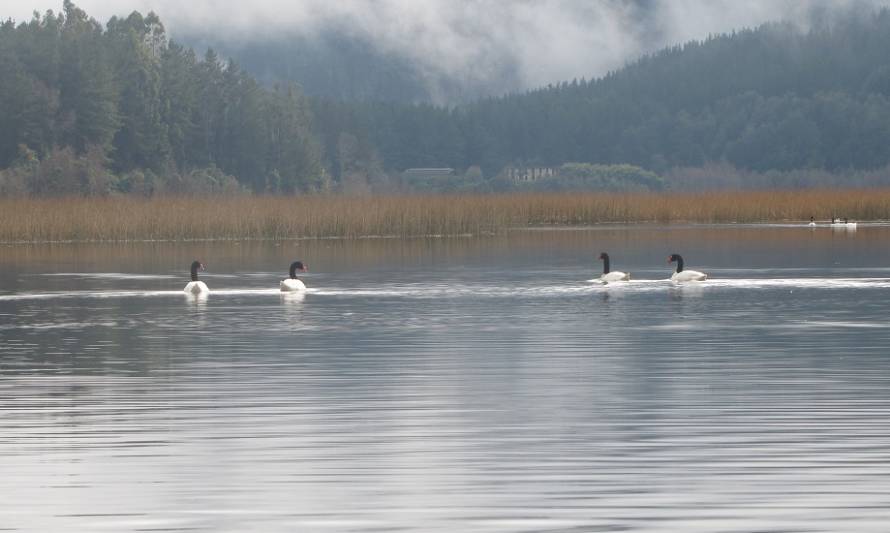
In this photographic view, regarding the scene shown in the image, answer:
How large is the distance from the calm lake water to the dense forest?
53.0 meters

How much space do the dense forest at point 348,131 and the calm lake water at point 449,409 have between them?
53.0m

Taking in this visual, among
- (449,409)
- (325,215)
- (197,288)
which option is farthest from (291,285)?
(325,215)

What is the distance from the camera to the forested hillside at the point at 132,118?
8671 cm

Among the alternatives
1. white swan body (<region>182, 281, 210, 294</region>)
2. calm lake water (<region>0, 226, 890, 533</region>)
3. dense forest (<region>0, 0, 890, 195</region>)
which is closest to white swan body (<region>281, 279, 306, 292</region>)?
calm lake water (<region>0, 226, 890, 533</region>)

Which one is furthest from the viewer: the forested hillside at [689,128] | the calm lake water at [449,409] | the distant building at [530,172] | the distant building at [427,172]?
the distant building at [530,172]

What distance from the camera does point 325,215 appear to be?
50.8 meters

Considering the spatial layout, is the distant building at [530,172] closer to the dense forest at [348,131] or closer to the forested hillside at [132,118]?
the dense forest at [348,131]

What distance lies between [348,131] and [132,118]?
53182 mm

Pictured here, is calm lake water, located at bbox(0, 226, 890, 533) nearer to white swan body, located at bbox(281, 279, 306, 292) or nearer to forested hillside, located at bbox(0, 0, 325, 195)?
white swan body, located at bbox(281, 279, 306, 292)

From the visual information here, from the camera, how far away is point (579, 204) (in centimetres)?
6216

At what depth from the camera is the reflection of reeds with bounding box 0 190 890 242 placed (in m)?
48.8

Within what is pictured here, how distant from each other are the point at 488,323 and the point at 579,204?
135 ft

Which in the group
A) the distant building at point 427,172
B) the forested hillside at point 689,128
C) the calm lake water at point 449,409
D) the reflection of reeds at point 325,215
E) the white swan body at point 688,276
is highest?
the forested hillside at point 689,128

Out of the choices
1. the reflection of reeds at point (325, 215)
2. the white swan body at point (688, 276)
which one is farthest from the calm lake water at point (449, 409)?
the reflection of reeds at point (325, 215)
